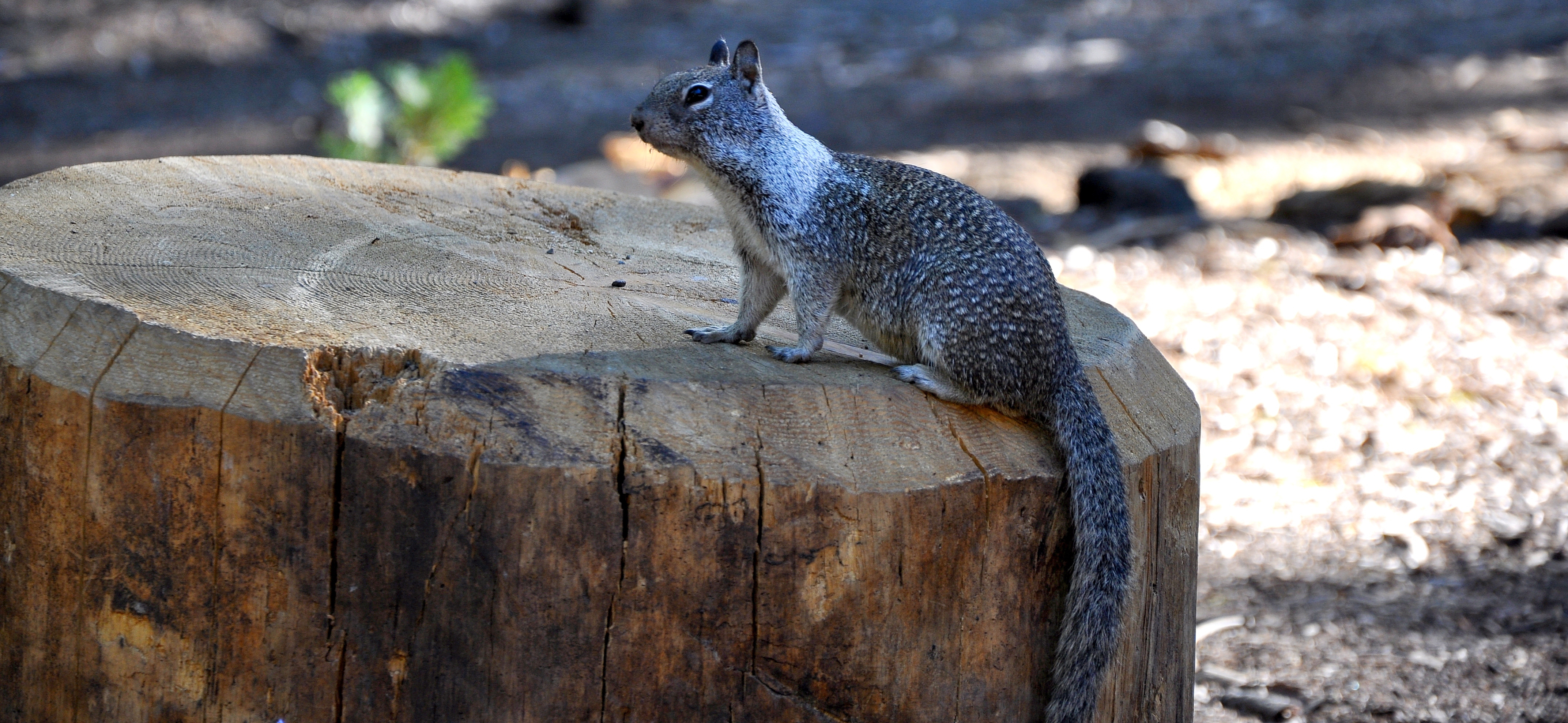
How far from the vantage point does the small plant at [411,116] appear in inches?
313

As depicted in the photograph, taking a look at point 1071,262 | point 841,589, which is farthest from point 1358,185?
point 841,589

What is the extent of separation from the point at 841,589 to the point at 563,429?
0.61 meters

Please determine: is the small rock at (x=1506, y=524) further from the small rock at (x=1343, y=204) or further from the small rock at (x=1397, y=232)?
the small rock at (x=1343, y=204)

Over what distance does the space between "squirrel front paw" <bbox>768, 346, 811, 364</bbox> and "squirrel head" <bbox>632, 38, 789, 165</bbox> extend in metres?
0.60

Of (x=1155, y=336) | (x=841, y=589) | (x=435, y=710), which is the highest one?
(x=1155, y=336)

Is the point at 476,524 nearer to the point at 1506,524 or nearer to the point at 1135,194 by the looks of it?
the point at 1506,524

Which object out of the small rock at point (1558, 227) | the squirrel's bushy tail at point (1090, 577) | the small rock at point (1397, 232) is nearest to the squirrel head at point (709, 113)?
the squirrel's bushy tail at point (1090, 577)

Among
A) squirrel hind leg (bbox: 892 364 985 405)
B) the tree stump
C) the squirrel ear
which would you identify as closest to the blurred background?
the squirrel ear

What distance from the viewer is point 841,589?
2494 millimetres

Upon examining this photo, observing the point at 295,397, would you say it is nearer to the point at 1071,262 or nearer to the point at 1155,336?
the point at 1155,336

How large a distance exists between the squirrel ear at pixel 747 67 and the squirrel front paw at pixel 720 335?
625 millimetres

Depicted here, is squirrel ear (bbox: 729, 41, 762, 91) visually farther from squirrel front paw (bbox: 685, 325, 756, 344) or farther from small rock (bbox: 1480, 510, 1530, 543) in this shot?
small rock (bbox: 1480, 510, 1530, 543)

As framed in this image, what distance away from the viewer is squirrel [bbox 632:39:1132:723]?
2.67 meters

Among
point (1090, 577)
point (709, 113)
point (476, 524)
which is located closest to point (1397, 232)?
point (709, 113)
